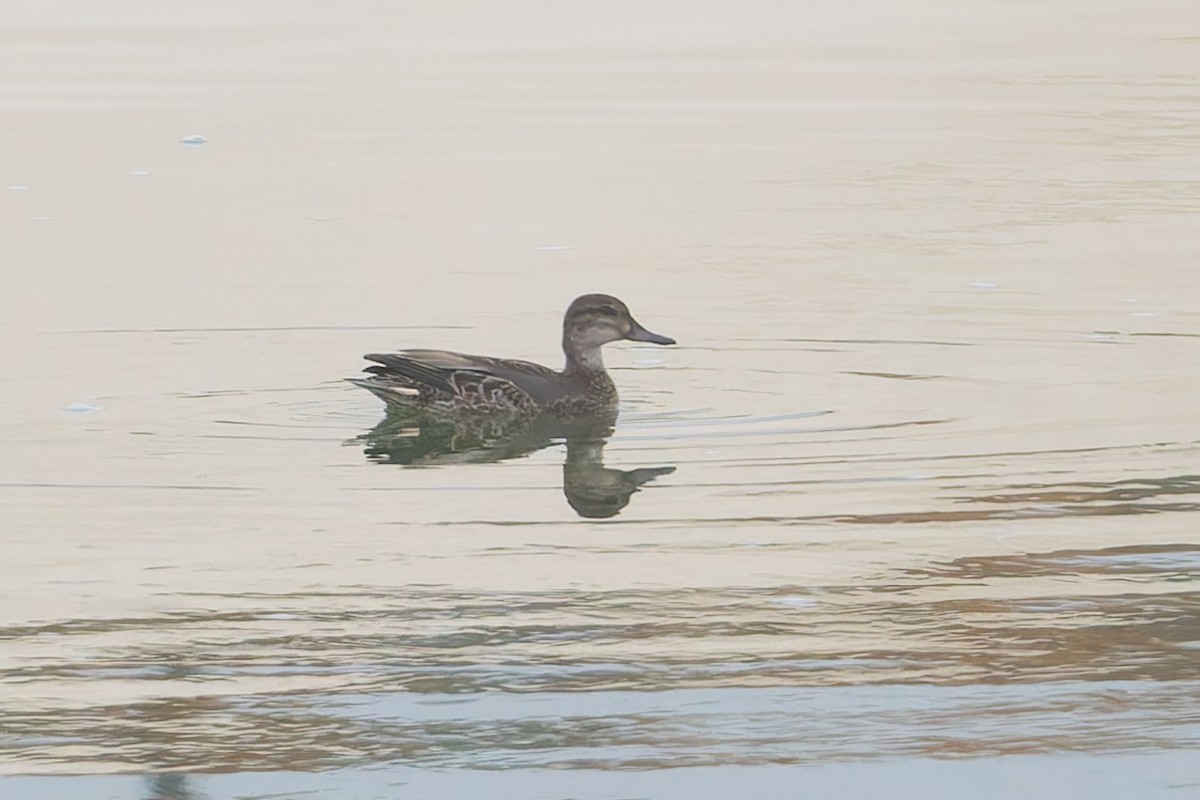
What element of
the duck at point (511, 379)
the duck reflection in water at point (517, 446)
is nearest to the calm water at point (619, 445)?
the duck reflection in water at point (517, 446)

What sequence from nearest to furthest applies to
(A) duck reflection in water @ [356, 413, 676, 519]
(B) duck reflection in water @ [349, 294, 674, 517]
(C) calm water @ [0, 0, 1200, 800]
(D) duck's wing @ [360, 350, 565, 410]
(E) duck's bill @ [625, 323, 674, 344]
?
(C) calm water @ [0, 0, 1200, 800]
(A) duck reflection in water @ [356, 413, 676, 519]
(B) duck reflection in water @ [349, 294, 674, 517]
(D) duck's wing @ [360, 350, 565, 410]
(E) duck's bill @ [625, 323, 674, 344]

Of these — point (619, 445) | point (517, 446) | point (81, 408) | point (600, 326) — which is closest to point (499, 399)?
point (517, 446)

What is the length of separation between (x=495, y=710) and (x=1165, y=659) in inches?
62.9

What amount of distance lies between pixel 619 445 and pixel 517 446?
1.55 feet

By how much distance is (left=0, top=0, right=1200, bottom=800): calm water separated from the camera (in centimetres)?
507

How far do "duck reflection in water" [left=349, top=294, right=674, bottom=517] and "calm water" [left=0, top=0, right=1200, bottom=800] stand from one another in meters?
0.08

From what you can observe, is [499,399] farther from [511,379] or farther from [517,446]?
[517,446]

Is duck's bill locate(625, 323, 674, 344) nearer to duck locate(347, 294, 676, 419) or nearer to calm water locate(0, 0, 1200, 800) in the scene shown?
duck locate(347, 294, 676, 419)

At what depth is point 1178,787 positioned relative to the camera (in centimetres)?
469

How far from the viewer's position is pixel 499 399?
352 inches

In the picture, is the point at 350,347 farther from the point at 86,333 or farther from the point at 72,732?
the point at 72,732

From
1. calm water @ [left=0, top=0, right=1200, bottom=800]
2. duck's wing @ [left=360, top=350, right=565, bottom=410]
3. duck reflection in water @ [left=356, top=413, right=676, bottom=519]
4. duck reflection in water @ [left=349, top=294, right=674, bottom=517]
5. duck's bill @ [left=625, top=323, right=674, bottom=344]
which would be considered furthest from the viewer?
duck's bill @ [left=625, top=323, right=674, bottom=344]

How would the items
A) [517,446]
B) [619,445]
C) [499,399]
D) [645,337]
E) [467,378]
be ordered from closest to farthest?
[619,445]
[517,446]
[467,378]
[499,399]
[645,337]

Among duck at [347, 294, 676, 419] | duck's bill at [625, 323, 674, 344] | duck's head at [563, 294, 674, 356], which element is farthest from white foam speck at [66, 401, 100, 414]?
duck's bill at [625, 323, 674, 344]
